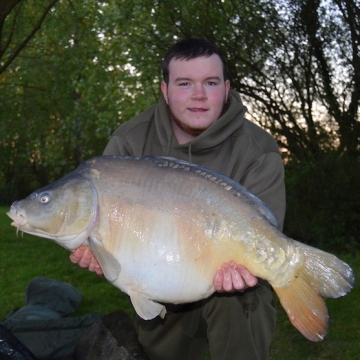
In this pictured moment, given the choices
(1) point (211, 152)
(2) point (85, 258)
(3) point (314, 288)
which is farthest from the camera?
(1) point (211, 152)

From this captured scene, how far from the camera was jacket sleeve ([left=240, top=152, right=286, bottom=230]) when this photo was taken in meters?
2.19

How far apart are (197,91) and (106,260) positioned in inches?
29.5

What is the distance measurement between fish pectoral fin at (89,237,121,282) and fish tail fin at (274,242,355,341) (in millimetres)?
465

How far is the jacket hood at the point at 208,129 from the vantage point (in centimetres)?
222

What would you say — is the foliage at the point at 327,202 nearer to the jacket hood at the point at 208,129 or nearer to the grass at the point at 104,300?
the grass at the point at 104,300

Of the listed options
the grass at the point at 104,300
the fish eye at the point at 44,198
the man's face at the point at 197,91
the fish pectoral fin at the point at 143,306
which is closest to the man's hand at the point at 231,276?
the fish pectoral fin at the point at 143,306

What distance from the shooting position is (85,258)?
6.25ft

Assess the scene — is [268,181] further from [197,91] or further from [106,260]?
[106,260]

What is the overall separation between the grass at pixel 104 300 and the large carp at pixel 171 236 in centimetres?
151

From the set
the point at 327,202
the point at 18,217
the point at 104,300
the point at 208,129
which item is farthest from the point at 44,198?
the point at 327,202

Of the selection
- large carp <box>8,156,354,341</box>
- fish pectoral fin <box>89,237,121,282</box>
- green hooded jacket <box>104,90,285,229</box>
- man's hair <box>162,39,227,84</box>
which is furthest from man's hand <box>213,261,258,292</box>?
man's hair <box>162,39,227,84</box>

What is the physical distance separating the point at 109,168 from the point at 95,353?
935 millimetres

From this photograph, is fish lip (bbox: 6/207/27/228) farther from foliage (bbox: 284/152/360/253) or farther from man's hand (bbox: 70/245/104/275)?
foliage (bbox: 284/152/360/253)

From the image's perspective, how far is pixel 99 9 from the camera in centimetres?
873
